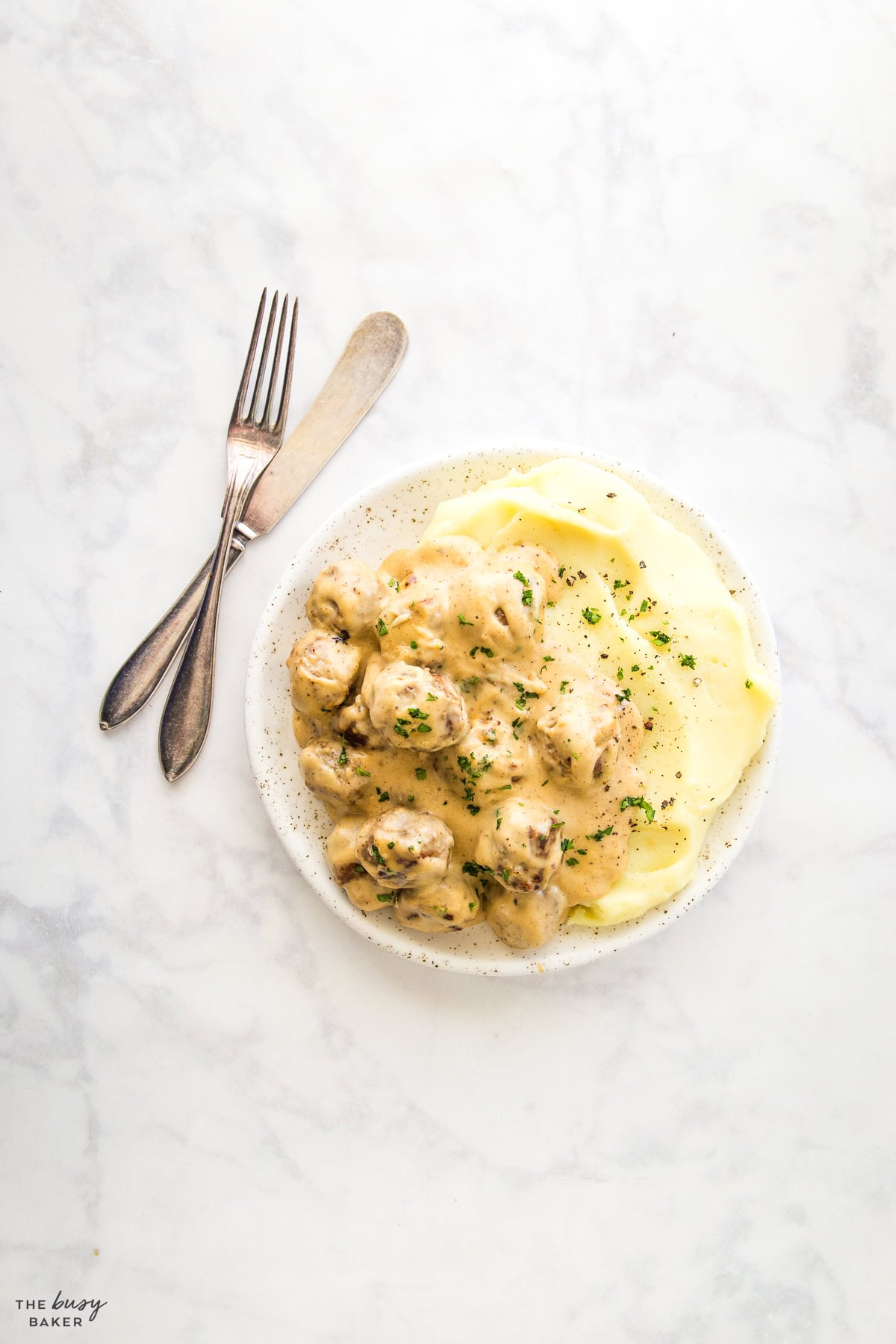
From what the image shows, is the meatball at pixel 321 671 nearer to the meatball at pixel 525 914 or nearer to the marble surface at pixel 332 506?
the marble surface at pixel 332 506

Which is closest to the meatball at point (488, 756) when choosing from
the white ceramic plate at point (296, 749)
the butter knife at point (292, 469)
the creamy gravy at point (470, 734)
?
the creamy gravy at point (470, 734)

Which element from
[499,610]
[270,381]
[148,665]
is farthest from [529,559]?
[148,665]

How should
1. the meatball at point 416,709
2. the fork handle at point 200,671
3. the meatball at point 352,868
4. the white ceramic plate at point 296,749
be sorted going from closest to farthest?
the meatball at point 416,709 < the meatball at point 352,868 < the white ceramic plate at point 296,749 < the fork handle at point 200,671

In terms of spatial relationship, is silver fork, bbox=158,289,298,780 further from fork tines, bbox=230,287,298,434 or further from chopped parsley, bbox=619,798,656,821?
chopped parsley, bbox=619,798,656,821

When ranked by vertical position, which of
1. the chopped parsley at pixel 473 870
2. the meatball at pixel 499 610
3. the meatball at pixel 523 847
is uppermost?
the meatball at pixel 499 610

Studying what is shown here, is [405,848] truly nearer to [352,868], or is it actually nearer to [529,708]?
[352,868]

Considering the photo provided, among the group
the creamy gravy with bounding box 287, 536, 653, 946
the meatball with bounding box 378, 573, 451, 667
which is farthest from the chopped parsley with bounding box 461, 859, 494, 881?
the meatball with bounding box 378, 573, 451, 667
